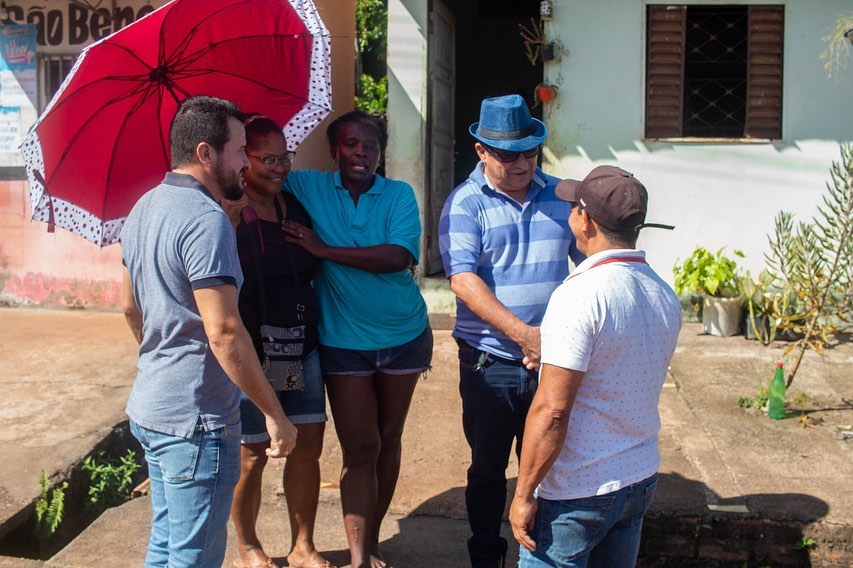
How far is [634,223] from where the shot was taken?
251 centimetres

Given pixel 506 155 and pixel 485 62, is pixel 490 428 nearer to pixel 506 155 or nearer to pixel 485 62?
pixel 506 155

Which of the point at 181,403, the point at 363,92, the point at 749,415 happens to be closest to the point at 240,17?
the point at 181,403

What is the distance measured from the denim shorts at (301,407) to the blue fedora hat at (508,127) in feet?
3.55

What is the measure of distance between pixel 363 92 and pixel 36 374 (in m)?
5.97

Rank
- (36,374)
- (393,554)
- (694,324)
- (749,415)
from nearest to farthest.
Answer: (393,554)
(749,415)
(36,374)
(694,324)

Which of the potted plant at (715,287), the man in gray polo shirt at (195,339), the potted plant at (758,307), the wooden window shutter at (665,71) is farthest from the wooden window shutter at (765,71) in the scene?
the man in gray polo shirt at (195,339)

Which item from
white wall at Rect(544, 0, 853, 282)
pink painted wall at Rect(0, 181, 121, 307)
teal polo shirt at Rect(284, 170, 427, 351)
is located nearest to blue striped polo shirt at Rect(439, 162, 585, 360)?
teal polo shirt at Rect(284, 170, 427, 351)

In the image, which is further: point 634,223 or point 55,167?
point 55,167

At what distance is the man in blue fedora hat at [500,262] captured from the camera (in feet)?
11.4

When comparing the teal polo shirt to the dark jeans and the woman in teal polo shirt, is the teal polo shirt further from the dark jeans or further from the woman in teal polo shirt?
the dark jeans

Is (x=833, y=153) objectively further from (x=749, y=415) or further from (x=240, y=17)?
(x=240, y=17)

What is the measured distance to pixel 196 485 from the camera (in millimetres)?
2672

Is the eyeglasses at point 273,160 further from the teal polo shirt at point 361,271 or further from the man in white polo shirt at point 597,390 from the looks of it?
the man in white polo shirt at point 597,390

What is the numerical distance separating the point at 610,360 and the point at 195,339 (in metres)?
1.20
